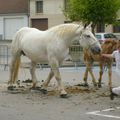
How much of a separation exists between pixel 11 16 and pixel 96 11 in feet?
106

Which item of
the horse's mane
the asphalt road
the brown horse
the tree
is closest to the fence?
the brown horse

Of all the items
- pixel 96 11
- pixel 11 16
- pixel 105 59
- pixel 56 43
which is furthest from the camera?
pixel 11 16

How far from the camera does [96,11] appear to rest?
41.1m

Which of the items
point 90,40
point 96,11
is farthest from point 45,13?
point 90,40

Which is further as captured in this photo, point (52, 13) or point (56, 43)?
point (52, 13)

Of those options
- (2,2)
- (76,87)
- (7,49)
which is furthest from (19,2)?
(76,87)

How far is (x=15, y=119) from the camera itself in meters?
9.79

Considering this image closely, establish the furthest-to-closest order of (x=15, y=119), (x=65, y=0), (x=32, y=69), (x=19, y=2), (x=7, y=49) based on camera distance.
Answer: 1. (x=19, y=2)
2. (x=65, y=0)
3. (x=7, y=49)
4. (x=32, y=69)
5. (x=15, y=119)

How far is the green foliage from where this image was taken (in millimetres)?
40844

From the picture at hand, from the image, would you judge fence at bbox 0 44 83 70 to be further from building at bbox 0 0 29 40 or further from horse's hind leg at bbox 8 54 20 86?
building at bbox 0 0 29 40

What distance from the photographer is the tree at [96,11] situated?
134 ft

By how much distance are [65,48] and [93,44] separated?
28.4 inches

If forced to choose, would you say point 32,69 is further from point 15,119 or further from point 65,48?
point 15,119

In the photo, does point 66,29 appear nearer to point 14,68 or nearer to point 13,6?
point 14,68
